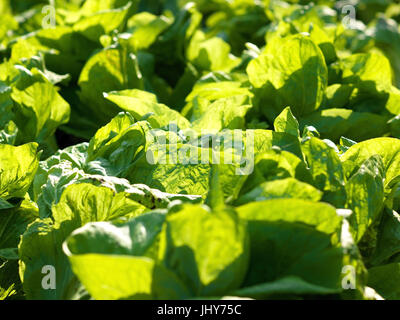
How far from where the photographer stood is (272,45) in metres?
1.68

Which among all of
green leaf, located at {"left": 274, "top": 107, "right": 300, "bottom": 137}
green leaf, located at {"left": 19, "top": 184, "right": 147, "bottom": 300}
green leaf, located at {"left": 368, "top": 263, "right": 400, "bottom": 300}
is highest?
green leaf, located at {"left": 274, "top": 107, "right": 300, "bottom": 137}

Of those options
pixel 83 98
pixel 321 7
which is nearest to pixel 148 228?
pixel 83 98

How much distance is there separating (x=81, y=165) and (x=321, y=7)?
79.1 inches

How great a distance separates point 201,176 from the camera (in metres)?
1.23

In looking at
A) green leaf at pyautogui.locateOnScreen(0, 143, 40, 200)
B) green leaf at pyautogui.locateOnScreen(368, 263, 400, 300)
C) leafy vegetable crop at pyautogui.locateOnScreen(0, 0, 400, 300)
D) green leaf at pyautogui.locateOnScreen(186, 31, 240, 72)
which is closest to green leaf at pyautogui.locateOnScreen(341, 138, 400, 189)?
leafy vegetable crop at pyautogui.locateOnScreen(0, 0, 400, 300)

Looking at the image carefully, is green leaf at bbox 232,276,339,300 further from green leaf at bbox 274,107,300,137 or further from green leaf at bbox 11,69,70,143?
green leaf at bbox 11,69,70,143

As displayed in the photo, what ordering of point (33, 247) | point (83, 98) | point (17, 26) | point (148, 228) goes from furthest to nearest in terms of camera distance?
point (17, 26), point (83, 98), point (33, 247), point (148, 228)

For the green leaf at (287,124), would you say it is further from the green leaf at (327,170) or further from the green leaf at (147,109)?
the green leaf at (147,109)

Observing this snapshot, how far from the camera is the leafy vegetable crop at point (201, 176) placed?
90cm

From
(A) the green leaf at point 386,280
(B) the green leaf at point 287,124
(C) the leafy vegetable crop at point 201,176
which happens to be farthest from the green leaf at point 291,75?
(A) the green leaf at point 386,280

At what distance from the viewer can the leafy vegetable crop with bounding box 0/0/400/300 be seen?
0.90 meters

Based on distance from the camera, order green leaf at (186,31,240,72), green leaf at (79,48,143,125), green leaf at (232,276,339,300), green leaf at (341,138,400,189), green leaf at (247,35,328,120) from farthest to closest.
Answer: green leaf at (186,31,240,72)
green leaf at (79,48,143,125)
green leaf at (247,35,328,120)
green leaf at (341,138,400,189)
green leaf at (232,276,339,300)

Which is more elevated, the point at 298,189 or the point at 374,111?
the point at 298,189

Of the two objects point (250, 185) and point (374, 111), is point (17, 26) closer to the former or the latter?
point (374, 111)
